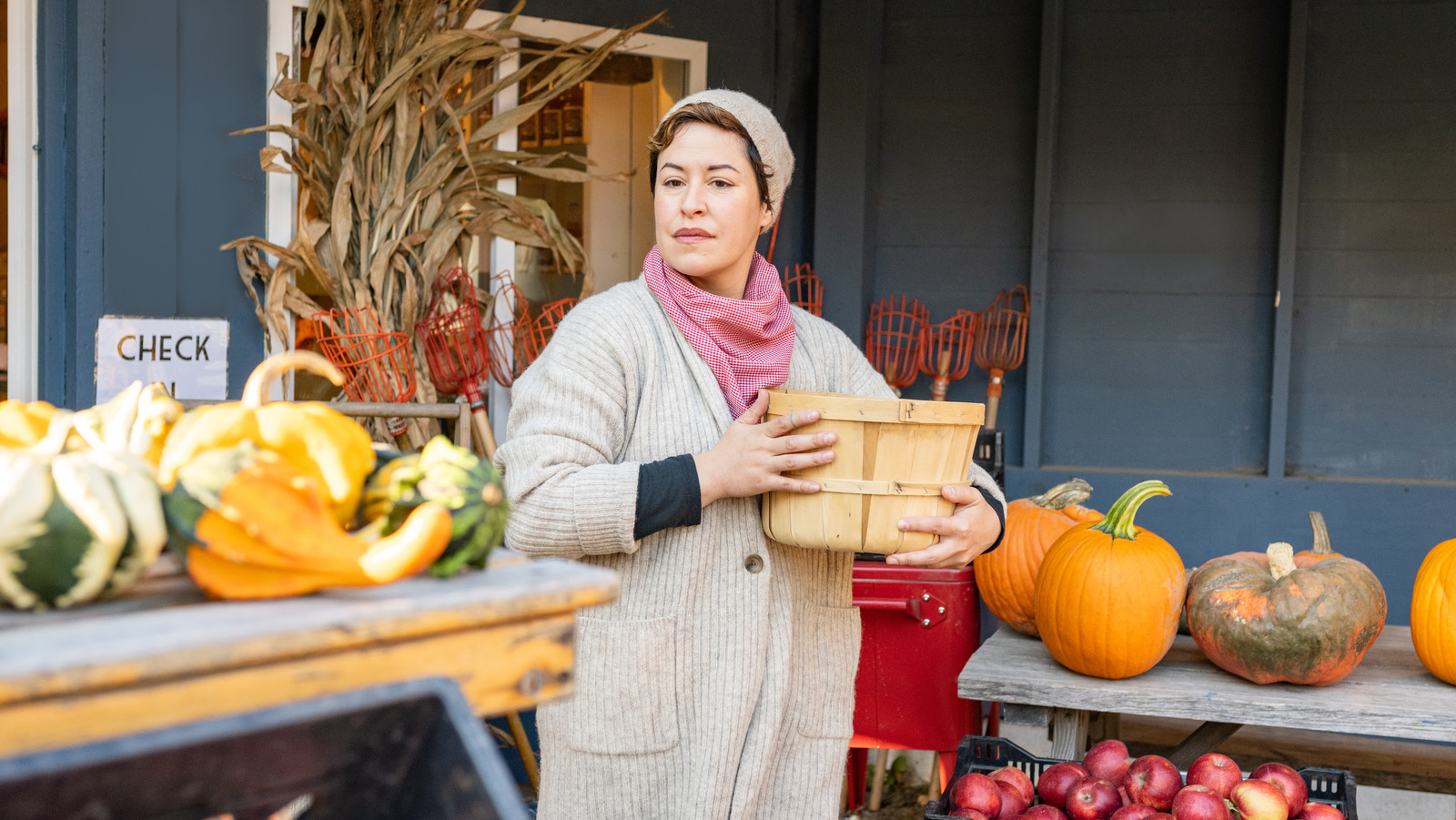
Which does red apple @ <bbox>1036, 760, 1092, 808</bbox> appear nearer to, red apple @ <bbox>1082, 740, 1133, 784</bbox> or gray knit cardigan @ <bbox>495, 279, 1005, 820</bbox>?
red apple @ <bbox>1082, 740, 1133, 784</bbox>

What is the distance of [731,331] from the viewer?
1666mm

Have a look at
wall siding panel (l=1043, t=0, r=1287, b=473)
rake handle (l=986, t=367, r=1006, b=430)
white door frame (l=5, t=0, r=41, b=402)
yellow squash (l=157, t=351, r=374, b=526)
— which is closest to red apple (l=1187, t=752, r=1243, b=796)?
yellow squash (l=157, t=351, r=374, b=526)

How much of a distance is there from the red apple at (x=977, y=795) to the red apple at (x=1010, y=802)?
1 cm

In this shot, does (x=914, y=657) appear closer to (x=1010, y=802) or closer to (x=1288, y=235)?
(x=1010, y=802)

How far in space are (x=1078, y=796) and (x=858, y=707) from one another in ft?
3.18

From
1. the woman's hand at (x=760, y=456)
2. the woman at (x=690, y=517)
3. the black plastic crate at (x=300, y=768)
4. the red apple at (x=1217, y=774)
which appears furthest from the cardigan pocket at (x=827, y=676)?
the black plastic crate at (x=300, y=768)

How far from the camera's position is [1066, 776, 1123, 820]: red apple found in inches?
78.0

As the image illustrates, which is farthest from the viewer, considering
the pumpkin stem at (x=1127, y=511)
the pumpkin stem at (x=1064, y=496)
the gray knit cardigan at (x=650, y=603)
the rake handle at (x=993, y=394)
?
the rake handle at (x=993, y=394)

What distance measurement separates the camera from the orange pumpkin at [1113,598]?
2.20m

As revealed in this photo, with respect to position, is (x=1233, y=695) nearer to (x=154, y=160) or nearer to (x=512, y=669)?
(x=512, y=669)

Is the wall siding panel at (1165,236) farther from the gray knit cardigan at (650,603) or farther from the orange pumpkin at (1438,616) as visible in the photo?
the gray knit cardigan at (650,603)

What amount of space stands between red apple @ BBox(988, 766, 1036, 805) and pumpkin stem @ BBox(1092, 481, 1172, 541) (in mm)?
511

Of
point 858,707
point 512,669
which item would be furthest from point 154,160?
point 512,669

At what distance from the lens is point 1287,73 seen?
396 centimetres
